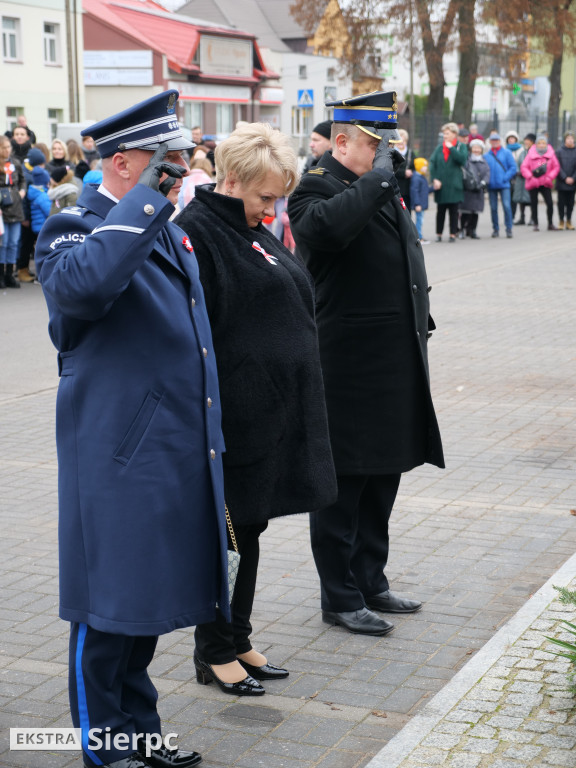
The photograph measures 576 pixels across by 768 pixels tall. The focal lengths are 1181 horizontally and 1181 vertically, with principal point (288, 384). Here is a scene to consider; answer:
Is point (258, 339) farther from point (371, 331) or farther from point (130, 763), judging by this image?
point (130, 763)

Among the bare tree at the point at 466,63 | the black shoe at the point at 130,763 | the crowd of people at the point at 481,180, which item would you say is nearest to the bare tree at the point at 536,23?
the bare tree at the point at 466,63

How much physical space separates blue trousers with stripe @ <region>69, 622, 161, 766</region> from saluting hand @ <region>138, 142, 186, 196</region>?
1147mm

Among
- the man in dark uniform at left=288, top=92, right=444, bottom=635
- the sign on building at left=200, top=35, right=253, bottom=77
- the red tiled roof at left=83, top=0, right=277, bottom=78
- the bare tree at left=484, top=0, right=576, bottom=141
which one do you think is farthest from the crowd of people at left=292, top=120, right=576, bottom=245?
the sign on building at left=200, top=35, right=253, bottom=77

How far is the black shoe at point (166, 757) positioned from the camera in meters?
3.32

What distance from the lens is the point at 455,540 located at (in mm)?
5543

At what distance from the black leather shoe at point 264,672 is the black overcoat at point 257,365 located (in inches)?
25.3

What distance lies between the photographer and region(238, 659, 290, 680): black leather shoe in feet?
13.2

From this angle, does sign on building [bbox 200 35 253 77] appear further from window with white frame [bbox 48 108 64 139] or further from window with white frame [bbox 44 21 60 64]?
window with white frame [bbox 48 108 64 139]

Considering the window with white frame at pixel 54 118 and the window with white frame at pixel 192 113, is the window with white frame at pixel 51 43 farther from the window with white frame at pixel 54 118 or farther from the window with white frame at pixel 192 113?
the window with white frame at pixel 192 113

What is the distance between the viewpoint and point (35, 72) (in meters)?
37.7

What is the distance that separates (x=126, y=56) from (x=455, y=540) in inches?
1780

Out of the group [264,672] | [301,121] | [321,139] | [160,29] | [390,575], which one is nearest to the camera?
[264,672]

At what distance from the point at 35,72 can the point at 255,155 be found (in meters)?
36.2

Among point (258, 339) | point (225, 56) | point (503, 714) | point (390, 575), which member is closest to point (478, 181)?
point (390, 575)
